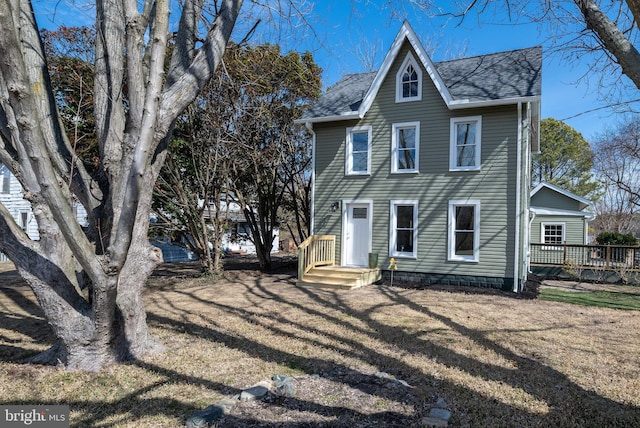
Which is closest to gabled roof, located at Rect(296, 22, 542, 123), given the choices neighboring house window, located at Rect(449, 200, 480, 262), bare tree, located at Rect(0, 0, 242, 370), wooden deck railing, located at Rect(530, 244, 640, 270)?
neighboring house window, located at Rect(449, 200, 480, 262)

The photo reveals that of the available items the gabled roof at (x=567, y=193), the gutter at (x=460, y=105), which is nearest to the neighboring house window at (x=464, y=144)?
the gutter at (x=460, y=105)

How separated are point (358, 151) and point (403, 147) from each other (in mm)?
1495

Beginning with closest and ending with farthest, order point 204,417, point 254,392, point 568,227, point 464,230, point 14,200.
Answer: point 204,417, point 254,392, point 464,230, point 568,227, point 14,200

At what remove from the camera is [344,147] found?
12992 mm

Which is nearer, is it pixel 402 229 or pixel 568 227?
pixel 402 229

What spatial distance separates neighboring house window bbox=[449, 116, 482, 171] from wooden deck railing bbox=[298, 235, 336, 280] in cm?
454

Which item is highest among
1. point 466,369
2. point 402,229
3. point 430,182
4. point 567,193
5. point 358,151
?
point 358,151

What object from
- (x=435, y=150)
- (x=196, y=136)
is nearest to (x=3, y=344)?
(x=196, y=136)

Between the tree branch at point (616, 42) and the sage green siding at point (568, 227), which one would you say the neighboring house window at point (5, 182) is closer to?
the tree branch at point (616, 42)

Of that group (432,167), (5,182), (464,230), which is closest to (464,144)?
(432,167)

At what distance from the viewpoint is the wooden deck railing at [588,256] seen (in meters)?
13.7

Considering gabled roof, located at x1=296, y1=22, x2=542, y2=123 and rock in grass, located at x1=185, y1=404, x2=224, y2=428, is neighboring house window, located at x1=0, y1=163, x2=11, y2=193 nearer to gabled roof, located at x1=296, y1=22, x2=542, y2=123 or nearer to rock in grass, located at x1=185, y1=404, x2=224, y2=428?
gabled roof, located at x1=296, y1=22, x2=542, y2=123

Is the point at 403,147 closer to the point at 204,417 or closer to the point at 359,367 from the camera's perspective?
the point at 359,367

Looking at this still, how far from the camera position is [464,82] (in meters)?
12.2
